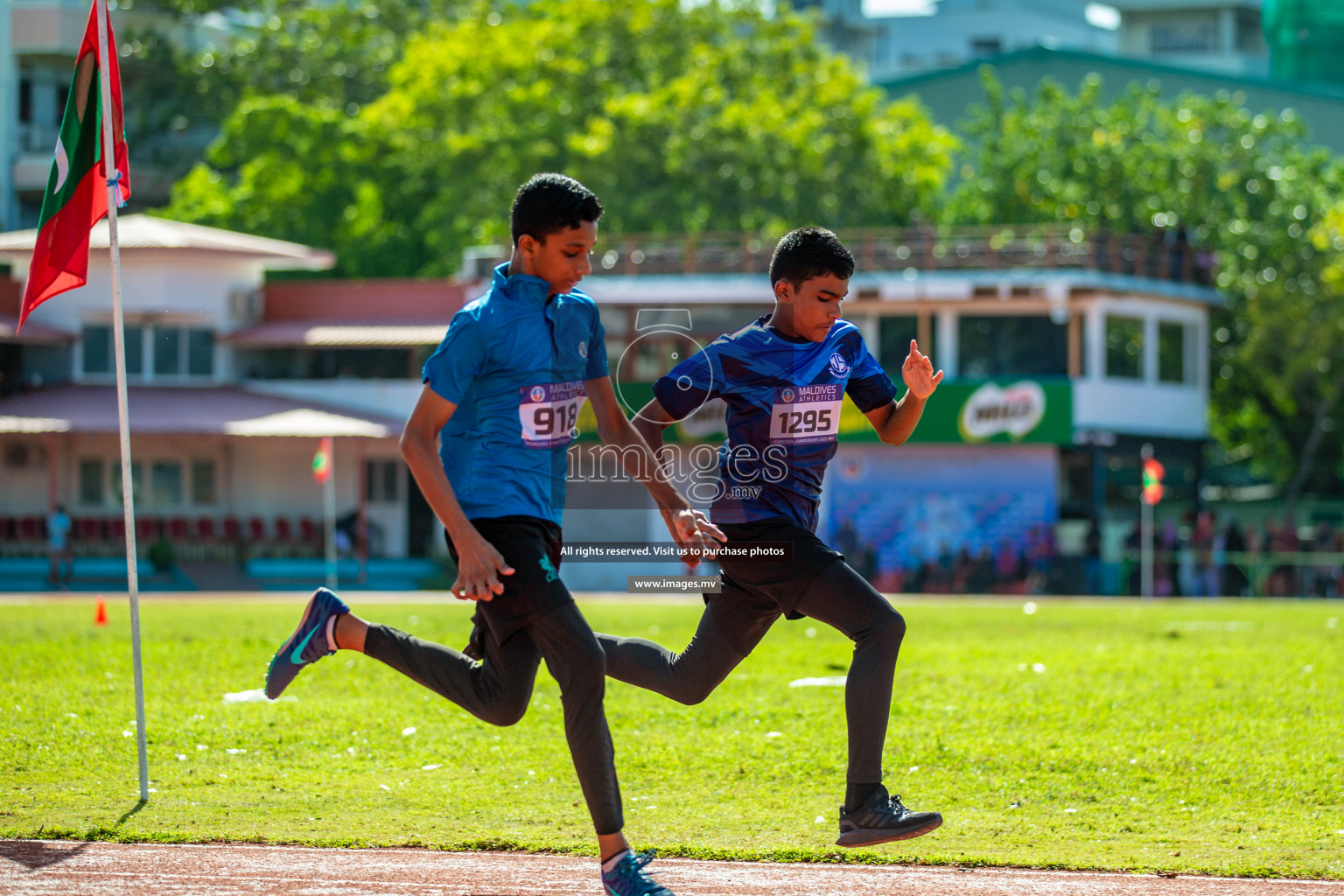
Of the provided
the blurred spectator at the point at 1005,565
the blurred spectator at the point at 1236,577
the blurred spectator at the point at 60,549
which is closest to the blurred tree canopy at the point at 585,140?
the blurred spectator at the point at 1005,565

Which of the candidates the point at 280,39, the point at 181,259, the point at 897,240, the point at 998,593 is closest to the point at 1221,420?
the point at 897,240

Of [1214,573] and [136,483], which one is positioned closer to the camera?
[1214,573]

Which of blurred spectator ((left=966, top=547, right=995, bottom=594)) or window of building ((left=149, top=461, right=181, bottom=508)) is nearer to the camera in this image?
blurred spectator ((left=966, top=547, right=995, bottom=594))

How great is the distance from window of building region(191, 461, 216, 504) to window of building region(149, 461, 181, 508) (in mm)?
360

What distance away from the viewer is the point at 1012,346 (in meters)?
42.2

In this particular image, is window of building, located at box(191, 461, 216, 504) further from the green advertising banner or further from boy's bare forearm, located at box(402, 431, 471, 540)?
boy's bare forearm, located at box(402, 431, 471, 540)

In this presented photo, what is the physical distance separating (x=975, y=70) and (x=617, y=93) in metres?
17.8

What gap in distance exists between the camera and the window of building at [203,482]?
45.2m

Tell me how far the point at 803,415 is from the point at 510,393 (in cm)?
122

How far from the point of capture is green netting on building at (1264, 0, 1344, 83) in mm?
63375

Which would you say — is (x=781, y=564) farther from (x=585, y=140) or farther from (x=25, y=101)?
(x=25, y=101)

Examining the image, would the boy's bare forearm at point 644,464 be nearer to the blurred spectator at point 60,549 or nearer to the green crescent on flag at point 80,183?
the green crescent on flag at point 80,183

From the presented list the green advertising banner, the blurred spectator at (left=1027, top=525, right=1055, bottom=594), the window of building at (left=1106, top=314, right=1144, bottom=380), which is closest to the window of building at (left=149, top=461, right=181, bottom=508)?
the green advertising banner

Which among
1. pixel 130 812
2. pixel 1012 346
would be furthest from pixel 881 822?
pixel 1012 346
